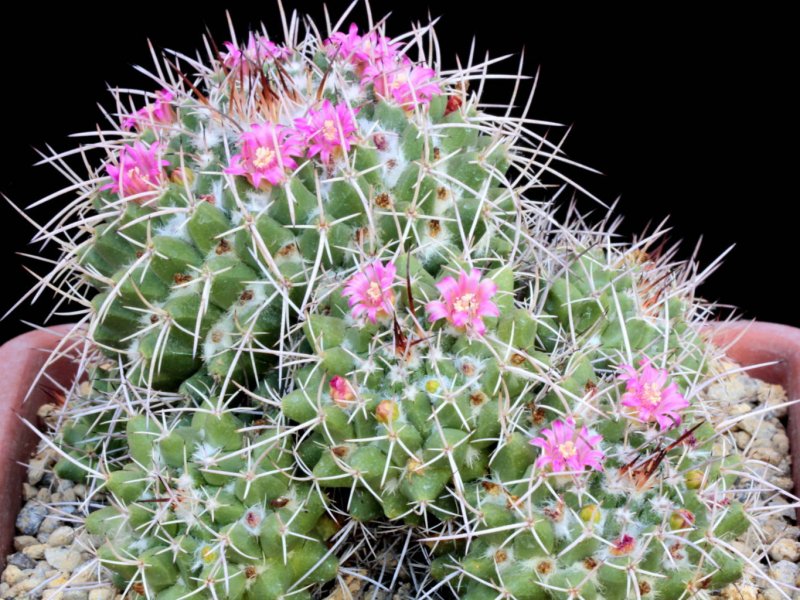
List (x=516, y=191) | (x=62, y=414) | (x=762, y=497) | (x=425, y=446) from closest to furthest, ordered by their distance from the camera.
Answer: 1. (x=425, y=446)
2. (x=516, y=191)
3. (x=62, y=414)
4. (x=762, y=497)

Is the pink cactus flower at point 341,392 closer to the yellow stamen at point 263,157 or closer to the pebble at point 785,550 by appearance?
the yellow stamen at point 263,157

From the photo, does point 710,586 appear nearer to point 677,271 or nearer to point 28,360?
point 677,271

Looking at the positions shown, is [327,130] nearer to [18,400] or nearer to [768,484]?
[768,484]

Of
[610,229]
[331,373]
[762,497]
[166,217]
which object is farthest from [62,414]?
[762,497]

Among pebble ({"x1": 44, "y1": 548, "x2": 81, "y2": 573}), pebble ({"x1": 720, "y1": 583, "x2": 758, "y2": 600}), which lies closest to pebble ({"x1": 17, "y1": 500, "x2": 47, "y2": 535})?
pebble ({"x1": 44, "y1": 548, "x2": 81, "y2": 573})

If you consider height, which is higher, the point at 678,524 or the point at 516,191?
the point at 516,191

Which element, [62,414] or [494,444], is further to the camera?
[62,414]

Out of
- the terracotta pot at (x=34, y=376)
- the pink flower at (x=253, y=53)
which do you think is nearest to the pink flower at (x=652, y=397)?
the terracotta pot at (x=34, y=376)

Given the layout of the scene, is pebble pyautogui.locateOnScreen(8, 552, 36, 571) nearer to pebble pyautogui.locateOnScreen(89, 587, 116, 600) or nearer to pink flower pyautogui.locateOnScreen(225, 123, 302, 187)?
Result: pebble pyautogui.locateOnScreen(89, 587, 116, 600)
